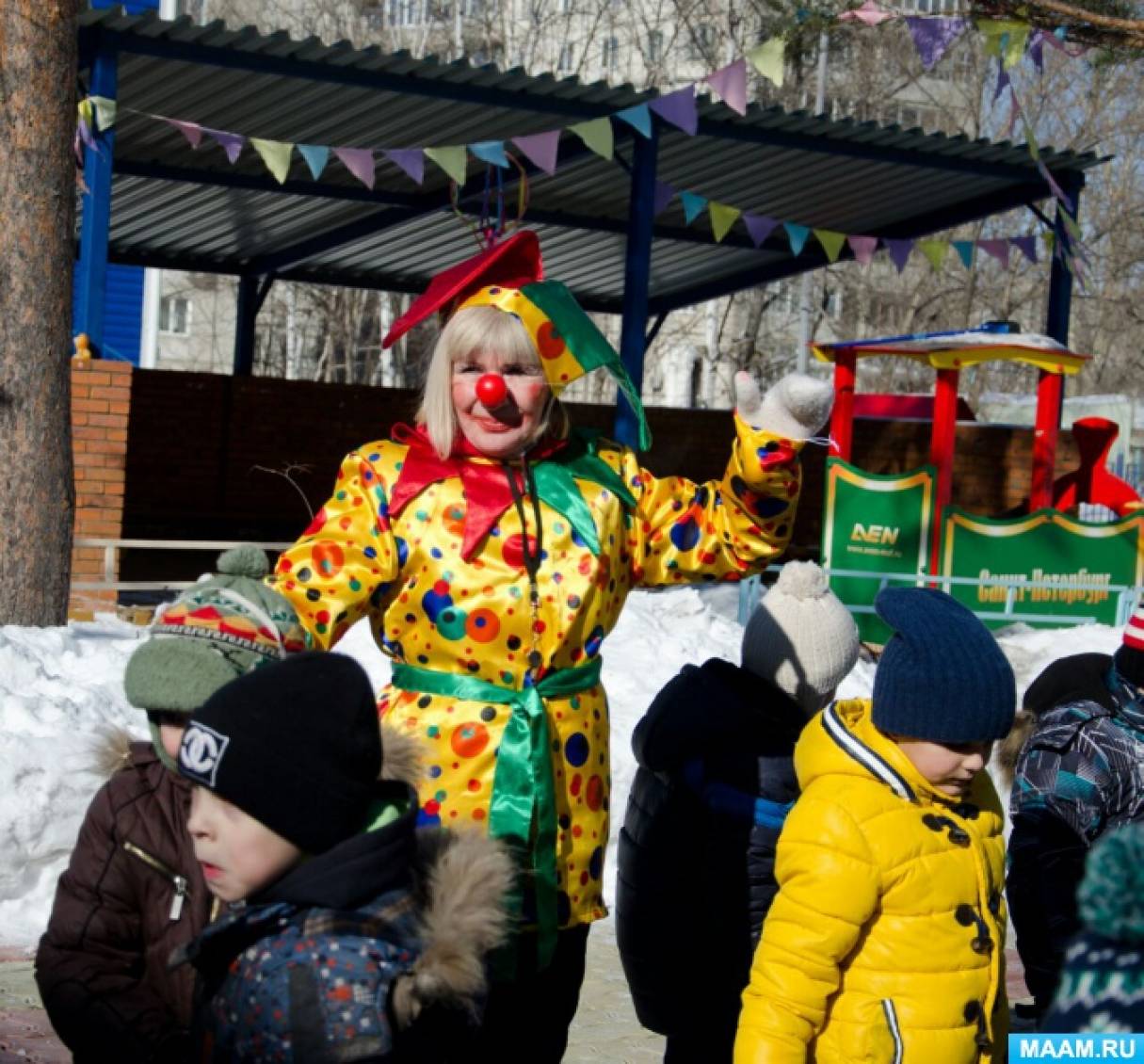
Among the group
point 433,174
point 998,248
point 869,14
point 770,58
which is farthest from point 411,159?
point 998,248

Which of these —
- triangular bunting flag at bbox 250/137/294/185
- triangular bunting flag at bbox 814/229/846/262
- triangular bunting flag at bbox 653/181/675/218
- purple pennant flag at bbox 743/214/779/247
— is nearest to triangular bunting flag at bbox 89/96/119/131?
triangular bunting flag at bbox 250/137/294/185

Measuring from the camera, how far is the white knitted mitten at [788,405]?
3289 mm

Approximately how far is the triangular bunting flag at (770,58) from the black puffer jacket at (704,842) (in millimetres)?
7394

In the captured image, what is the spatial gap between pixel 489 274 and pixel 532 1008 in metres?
1.44

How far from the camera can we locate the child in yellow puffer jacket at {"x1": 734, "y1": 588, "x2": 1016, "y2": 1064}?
9.46ft

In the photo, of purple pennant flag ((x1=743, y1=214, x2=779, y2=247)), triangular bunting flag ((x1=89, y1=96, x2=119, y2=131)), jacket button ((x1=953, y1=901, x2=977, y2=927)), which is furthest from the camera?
purple pennant flag ((x1=743, y1=214, x2=779, y2=247))

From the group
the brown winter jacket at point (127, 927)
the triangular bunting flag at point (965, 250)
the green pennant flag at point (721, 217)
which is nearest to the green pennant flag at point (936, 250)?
the triangular bunting flag at point (965, 250)

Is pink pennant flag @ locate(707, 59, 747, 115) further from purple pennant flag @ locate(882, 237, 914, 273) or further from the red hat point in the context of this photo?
the red hat point

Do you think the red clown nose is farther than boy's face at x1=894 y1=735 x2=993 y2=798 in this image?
Yes

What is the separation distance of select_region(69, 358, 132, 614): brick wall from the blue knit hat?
8890 mm

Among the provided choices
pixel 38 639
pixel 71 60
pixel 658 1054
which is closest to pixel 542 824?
pixel 658 1054

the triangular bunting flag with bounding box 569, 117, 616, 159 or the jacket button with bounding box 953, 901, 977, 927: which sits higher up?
the triangular bunting flag with bounding box 569, 117, 616, 159

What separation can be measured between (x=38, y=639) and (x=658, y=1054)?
3.59 metres

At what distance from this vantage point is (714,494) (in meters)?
3.54
